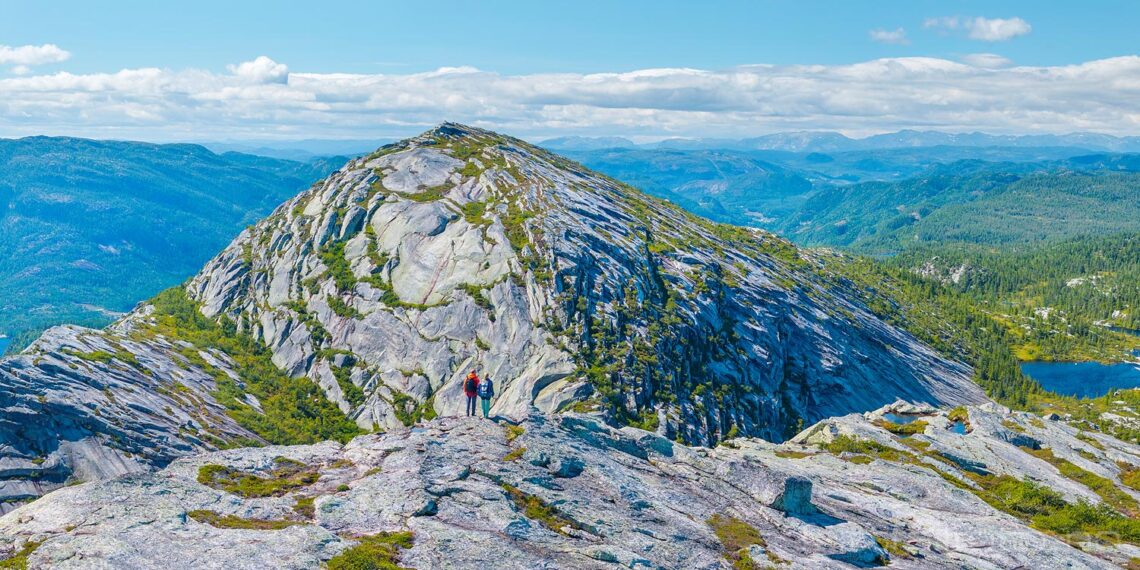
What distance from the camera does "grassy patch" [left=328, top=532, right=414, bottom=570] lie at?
32.1 meters

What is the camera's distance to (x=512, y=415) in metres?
56.2

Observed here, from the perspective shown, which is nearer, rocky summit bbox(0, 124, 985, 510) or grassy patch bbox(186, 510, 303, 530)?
grassy patch bbox(186, 510, 303, 530)

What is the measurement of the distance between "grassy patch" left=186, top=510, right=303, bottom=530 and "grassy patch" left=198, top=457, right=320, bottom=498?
3.19 meters

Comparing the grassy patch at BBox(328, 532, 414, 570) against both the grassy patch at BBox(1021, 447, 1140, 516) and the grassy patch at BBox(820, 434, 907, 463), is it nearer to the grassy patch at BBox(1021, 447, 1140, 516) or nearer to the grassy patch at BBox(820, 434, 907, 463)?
the grassy patch at BBox(820, 434, 907, 463)

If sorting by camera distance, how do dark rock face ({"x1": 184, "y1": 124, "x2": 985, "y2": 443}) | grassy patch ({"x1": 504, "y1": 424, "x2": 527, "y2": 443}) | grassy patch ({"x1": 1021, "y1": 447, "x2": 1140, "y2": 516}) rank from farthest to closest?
dark rock face ({"x1": 184, "y1": 124, "x2": 985, "y2": 443})
grassy patch ({"x1": 1021, "y1": 447, "x2": 1140, "y2": 516})
grassy patch ({"x1": 504, "y1": 424, "x2": 527, "y2": 443})

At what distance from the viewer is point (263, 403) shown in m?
103

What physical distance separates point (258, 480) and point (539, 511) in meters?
17.6

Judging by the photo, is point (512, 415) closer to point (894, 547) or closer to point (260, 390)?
point (894, 547)

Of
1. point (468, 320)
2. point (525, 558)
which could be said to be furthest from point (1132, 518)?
point (468, 320)

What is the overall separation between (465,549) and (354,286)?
309 ft

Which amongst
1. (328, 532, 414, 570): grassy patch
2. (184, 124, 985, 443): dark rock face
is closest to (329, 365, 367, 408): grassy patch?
(184, 124, 985, 443): dark rock face

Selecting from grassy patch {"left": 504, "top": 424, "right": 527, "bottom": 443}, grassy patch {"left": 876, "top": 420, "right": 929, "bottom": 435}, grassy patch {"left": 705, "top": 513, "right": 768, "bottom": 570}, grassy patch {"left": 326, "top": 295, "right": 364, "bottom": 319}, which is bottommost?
grassy patch {"left": 876, "top": 420, "right": 929, "bottom": 435}

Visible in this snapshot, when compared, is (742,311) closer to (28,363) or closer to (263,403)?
(263,403)

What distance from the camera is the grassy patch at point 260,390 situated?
9538 cm
